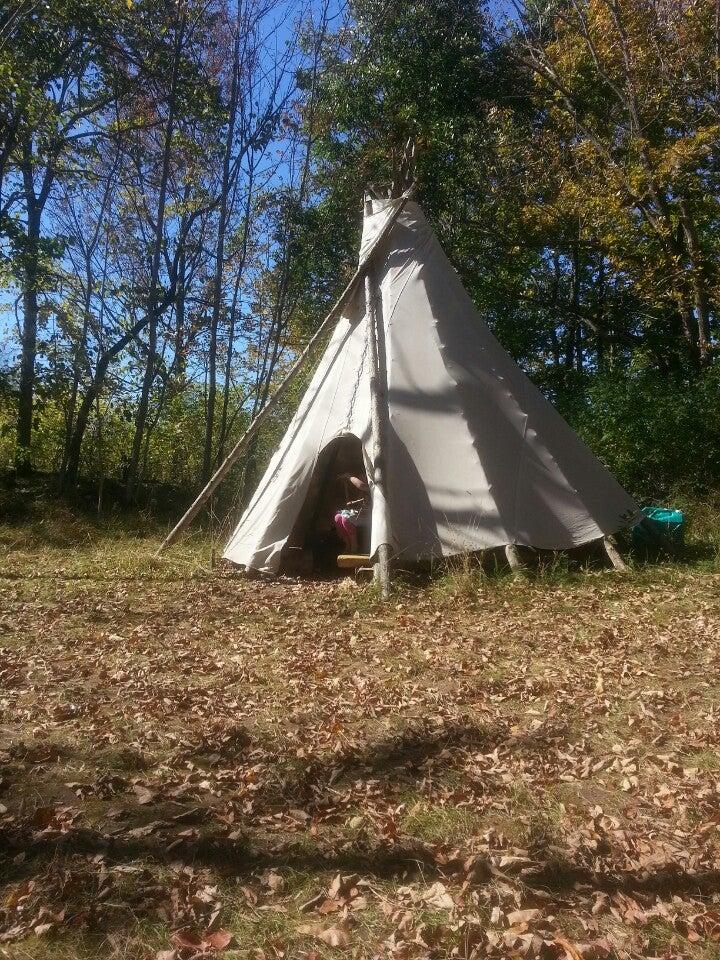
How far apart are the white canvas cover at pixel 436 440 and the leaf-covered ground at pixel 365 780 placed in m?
1.09

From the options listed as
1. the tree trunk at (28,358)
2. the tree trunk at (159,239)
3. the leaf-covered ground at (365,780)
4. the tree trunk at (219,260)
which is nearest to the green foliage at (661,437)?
the leaf-covered ground at (365,780)

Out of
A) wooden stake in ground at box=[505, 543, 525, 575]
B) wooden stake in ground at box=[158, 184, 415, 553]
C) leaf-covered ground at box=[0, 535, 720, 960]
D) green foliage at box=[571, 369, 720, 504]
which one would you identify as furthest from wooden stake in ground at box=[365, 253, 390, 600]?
green foliage at box=[571, 369, 720, 504]

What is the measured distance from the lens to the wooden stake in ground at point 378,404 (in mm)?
7695

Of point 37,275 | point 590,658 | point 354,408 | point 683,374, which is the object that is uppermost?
point 37,275

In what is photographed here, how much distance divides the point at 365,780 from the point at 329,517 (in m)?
6.21

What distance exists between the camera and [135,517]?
13.1 metres

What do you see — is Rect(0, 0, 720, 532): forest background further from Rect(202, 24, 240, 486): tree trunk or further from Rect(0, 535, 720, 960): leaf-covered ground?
Rect(0, 535, 720, 960): leaf-covered ground

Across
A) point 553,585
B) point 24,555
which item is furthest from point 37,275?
point 553,585

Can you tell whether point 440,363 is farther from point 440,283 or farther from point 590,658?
point 590,658

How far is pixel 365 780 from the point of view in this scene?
13.0 feet

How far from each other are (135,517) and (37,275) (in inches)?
164

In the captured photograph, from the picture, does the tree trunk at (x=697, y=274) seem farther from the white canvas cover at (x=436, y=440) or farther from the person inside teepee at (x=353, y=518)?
the person inside teepee at (x=353, y=518)

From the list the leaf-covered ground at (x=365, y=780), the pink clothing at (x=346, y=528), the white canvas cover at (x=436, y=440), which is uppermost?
the white canvas cover at (x=436, y=440)

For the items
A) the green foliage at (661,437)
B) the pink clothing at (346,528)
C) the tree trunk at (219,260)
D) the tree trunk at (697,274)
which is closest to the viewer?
the pink clothing at (346,528)
